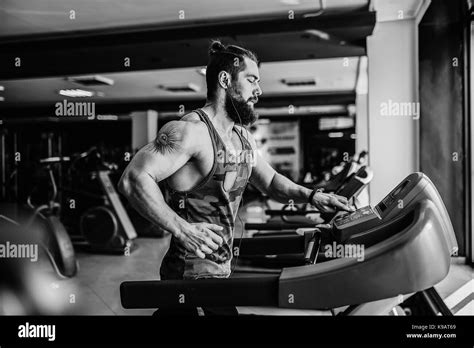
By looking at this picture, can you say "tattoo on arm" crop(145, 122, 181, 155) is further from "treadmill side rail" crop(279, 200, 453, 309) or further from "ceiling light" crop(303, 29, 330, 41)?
"ceiling light" crop(303, 29, 330, 41)

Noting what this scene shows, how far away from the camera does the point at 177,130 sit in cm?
151

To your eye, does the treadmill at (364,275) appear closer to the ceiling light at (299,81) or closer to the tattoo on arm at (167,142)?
the tattoo on arm at (167,142)

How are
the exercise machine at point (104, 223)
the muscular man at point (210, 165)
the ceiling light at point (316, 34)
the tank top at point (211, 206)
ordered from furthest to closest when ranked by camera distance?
the exercise machine at point (104, 223) → the ceiling light at point (316, 34) → the tank top at point (211, 206) → the muscular man at point (210, 165)

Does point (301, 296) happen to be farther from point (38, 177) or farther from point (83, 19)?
point (38, 177)

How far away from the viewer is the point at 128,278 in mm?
3695

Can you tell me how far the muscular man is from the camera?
1.47 meters

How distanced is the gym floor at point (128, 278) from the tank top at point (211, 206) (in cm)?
58

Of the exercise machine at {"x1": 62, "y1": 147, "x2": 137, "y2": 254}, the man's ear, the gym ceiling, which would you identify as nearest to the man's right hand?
the man's ear

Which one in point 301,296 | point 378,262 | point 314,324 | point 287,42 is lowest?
point 314,324

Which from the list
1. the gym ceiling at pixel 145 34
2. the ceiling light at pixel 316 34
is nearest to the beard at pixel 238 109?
the gym ceiling at pixel 145 34

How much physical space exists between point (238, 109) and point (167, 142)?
31cm

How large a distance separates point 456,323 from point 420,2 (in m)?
1.83

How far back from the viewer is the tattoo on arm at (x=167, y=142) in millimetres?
1481

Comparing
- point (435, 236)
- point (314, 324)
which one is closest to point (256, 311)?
point (314, 324)
